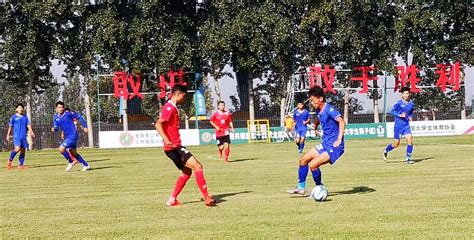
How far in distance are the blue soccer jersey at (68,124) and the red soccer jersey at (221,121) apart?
5.38 meters

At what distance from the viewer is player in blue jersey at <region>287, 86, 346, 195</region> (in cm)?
1141

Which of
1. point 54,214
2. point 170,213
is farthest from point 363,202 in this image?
point 54,214

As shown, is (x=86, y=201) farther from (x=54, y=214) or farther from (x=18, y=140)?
(x=18, y=140)

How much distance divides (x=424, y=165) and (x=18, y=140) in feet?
43.3

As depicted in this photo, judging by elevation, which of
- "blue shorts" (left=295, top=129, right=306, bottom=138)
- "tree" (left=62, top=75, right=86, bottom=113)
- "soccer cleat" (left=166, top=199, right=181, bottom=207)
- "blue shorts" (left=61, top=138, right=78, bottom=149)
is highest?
"tree" (left=62, top=75, right=86, bottom=113)

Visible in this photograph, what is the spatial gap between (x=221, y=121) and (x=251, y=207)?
13.9 metres

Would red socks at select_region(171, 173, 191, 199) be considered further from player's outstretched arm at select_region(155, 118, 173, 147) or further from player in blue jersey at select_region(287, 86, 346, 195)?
player in blue jersey at select_region(287, 86, 346, 195)

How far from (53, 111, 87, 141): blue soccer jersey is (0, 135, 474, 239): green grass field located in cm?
313

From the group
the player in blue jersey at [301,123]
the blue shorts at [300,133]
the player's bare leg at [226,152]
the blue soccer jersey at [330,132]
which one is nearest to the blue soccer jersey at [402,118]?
the player's bare leg at [226,152]

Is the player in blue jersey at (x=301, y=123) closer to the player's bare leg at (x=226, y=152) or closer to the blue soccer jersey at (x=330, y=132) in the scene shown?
the player's bare leg at (x=226, y=152)

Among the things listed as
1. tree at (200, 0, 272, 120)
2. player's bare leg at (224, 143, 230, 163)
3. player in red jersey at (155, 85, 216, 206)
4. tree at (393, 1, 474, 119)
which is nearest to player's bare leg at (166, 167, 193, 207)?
player in red jersey at (155, 85, 216, 206)

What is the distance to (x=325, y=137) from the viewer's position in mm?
11641

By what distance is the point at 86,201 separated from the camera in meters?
12.1

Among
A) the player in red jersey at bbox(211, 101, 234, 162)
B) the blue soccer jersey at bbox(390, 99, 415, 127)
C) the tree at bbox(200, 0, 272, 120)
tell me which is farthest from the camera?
the tree at bbox(200, 0, 272, 120)
